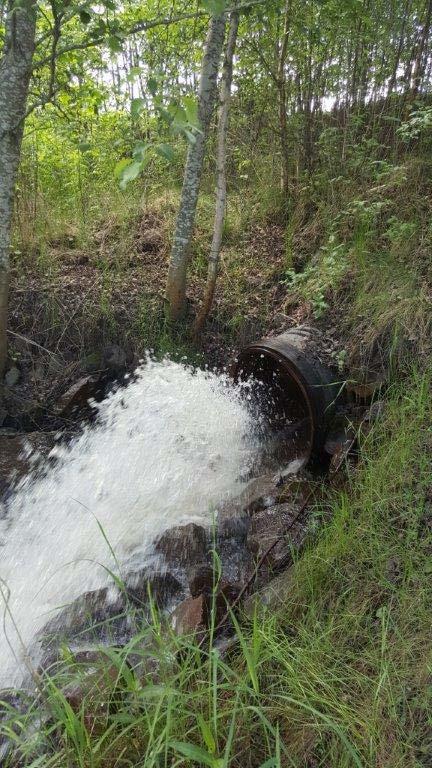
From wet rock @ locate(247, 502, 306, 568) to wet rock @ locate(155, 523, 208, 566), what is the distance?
1.06 feet

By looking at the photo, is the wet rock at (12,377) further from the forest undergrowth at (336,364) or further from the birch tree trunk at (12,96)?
the birch tree trunk at (12,96)

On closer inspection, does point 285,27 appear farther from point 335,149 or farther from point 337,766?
point 337,766

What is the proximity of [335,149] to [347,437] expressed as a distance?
3.77 m

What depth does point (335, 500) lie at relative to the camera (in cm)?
320

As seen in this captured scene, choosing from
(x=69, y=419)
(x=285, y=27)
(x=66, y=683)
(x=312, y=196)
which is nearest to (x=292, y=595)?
(x=66, y=683)

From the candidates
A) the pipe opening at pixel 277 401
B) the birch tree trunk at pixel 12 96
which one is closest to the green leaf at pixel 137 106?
the pipe opening at pixel 277 401

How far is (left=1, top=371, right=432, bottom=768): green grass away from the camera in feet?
5.35

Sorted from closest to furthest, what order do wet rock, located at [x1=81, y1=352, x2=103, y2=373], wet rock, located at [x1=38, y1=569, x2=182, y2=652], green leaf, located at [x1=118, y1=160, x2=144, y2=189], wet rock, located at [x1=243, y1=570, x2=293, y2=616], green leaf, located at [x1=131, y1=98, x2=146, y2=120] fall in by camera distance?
green leaf, located at [x1=118, y1=160, x2=144, y2=189], green leaf, located at [x1=131, y1=98, x2=146, y2=120], wet rock, located at [x1=243, y1=570, x2=293, y2=616], wet rock, located at [x1=38, y1=569, x2=182, y2=652], wet rock, located at [x1=81, y1=352, x2=103, y2=373]

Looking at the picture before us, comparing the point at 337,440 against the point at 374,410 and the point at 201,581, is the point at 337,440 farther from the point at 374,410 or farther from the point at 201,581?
the point at 201,581

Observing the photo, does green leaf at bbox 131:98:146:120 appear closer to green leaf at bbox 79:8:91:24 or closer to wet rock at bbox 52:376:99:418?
green leaf at bbox 79:8:91:24

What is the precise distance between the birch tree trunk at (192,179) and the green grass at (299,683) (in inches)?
135

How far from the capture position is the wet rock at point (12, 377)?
5164 mm

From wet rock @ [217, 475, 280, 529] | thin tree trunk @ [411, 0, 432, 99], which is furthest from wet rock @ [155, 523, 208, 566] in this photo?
thin tree trunk @ [411, 0, 432, 99]

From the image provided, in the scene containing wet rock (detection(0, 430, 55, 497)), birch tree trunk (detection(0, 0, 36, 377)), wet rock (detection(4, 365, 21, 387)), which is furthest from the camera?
wet rock (detection(4, 365, 21, 387))
